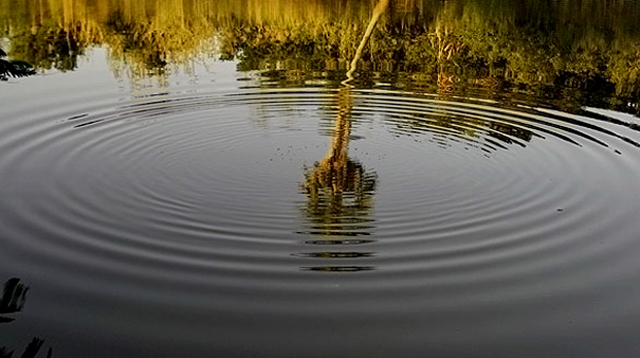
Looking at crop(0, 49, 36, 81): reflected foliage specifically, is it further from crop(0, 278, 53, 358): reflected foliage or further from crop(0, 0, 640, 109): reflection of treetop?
crop(0, 0, 640, 109): reflection of treetop

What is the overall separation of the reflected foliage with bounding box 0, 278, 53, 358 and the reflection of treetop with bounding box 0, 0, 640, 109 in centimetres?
1115

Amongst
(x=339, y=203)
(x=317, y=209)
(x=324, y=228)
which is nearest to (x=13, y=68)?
(x=324, y=228)

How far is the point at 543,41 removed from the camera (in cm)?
2072

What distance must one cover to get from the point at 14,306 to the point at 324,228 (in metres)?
3.20

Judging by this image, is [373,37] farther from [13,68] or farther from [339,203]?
[13,68]

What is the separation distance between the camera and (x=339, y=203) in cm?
820

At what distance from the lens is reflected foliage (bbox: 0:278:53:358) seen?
4.87 m

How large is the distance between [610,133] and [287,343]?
813 centimetres

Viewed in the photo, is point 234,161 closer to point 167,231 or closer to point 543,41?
point 167,231

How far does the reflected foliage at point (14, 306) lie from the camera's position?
4867 millimetres

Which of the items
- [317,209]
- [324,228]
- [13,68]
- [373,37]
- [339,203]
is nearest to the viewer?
[13,68]

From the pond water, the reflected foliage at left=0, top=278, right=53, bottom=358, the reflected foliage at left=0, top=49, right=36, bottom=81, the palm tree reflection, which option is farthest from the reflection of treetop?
the reflected foliage at left=0, top=278, right=53, bottom=358

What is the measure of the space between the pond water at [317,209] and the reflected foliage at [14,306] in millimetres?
30

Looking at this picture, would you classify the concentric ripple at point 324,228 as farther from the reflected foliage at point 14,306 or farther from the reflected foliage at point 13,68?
the reflected foliage at point 13,68
